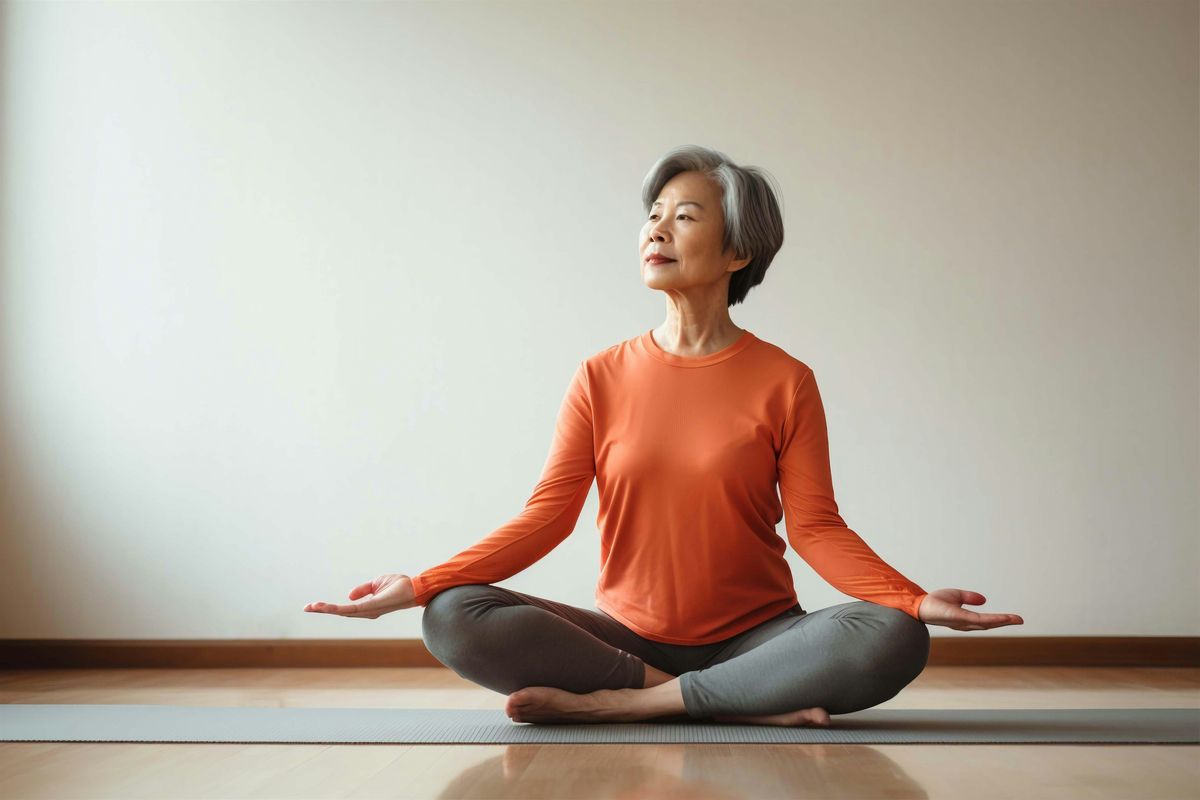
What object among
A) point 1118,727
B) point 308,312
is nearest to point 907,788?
point 1118,727

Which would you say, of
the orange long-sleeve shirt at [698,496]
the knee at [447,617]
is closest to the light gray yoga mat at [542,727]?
the knee at [447,617]

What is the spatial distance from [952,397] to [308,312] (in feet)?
6.84

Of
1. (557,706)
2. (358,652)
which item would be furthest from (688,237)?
(358,652)

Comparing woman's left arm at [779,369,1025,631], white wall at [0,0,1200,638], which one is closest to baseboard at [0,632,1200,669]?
white wall at [0,0,1200,638]

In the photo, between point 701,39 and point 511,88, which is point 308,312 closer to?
point 511,88

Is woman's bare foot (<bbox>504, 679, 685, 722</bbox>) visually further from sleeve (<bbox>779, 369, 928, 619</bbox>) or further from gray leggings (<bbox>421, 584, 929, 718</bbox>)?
sleeve (<bbox>779, 369, 928, 619</bbox>)

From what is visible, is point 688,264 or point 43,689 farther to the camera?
point 43,689

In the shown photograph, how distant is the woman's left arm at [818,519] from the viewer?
6.51 ft

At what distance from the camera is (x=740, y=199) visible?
7.35 feet

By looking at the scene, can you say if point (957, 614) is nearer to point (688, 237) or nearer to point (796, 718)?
point (796, 718)

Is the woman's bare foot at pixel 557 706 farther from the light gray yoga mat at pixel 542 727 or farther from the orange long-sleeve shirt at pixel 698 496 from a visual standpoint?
the orange long-sleeve shirt at pixel 698 496

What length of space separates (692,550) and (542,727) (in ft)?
1.40

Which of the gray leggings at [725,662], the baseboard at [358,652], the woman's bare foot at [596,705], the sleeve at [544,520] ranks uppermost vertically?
the sleeve at [544,520]

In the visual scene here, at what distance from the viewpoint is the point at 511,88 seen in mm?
3693
